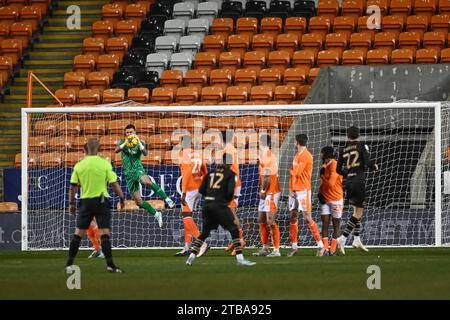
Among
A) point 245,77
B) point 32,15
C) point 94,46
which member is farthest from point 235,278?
point 32,15

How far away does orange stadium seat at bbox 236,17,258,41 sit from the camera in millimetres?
26641

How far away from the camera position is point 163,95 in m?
24.9

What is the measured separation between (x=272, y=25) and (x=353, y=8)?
6.66 ft

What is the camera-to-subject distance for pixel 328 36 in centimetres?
2550

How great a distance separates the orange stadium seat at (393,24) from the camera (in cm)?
2558

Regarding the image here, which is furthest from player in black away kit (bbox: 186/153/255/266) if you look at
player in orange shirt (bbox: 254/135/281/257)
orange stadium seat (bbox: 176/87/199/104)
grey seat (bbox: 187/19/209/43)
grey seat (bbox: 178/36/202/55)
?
grey seat (bbox: 187/19/209/43)

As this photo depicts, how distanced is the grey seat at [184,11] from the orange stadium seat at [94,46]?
2.12 m

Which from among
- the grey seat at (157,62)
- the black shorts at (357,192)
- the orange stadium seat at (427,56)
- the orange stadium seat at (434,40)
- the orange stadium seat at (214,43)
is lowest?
the black shorts at (357,192)

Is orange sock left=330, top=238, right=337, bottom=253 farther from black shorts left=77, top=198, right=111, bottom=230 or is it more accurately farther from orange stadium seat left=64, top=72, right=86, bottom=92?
orange stadium seat left=64, top=72, right=86, bottom=92

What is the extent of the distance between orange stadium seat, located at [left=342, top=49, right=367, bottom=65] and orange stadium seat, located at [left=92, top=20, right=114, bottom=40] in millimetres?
6600

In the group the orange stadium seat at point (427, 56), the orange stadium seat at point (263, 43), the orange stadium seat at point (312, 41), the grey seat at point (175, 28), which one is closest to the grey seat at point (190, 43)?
the grey seat at point (175, 28)

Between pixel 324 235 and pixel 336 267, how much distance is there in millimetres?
2964

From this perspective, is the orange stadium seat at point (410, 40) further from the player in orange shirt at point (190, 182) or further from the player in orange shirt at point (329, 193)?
the player in orange shirt at point (190, 182)

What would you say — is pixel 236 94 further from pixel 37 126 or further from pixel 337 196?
pixel 337 196
